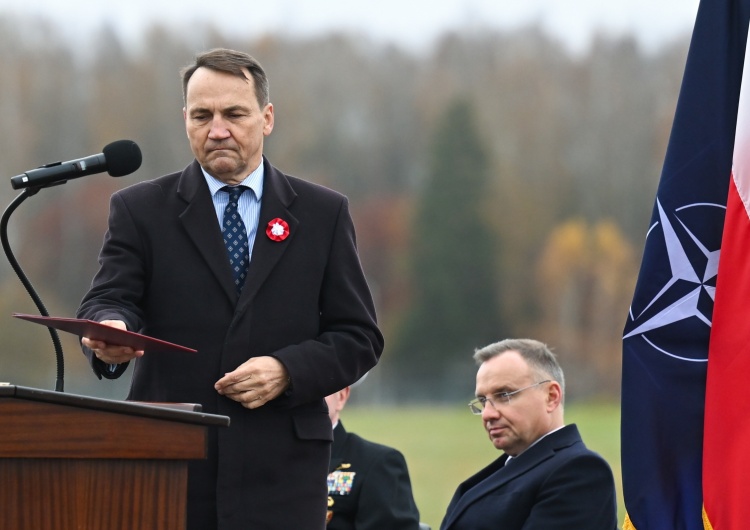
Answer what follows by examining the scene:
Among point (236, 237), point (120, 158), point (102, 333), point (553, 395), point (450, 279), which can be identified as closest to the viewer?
point (102, 333)

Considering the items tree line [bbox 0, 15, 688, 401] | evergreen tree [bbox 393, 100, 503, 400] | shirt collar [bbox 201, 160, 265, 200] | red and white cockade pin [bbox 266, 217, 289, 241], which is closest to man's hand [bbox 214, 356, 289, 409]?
red and white cockade pin [bbox 266, 217, 289, 241]

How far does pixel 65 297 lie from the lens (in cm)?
3872

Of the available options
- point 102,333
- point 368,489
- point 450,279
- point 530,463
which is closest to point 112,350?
point 102,333

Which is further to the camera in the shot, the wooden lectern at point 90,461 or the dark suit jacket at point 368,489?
the dark suit jacket at point 368,489

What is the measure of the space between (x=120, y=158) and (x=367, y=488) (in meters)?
2.20

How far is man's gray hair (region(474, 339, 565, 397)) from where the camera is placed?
4.41 m

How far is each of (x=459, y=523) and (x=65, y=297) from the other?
117 ft

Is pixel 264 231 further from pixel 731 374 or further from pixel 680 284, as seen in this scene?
pixel 731 374

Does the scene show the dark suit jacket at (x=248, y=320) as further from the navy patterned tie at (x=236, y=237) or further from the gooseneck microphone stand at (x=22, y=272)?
the gooseneck microphone stand at (x=22, y=272)

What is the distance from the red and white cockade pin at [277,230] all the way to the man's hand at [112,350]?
0.45m

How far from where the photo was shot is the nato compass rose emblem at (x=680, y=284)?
328cm

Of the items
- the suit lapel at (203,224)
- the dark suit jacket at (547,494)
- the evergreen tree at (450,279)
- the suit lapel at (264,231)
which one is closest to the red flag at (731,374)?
the dark suit jacket at (547,494)

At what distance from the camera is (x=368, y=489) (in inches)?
186

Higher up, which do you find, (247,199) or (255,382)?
(247,199)
